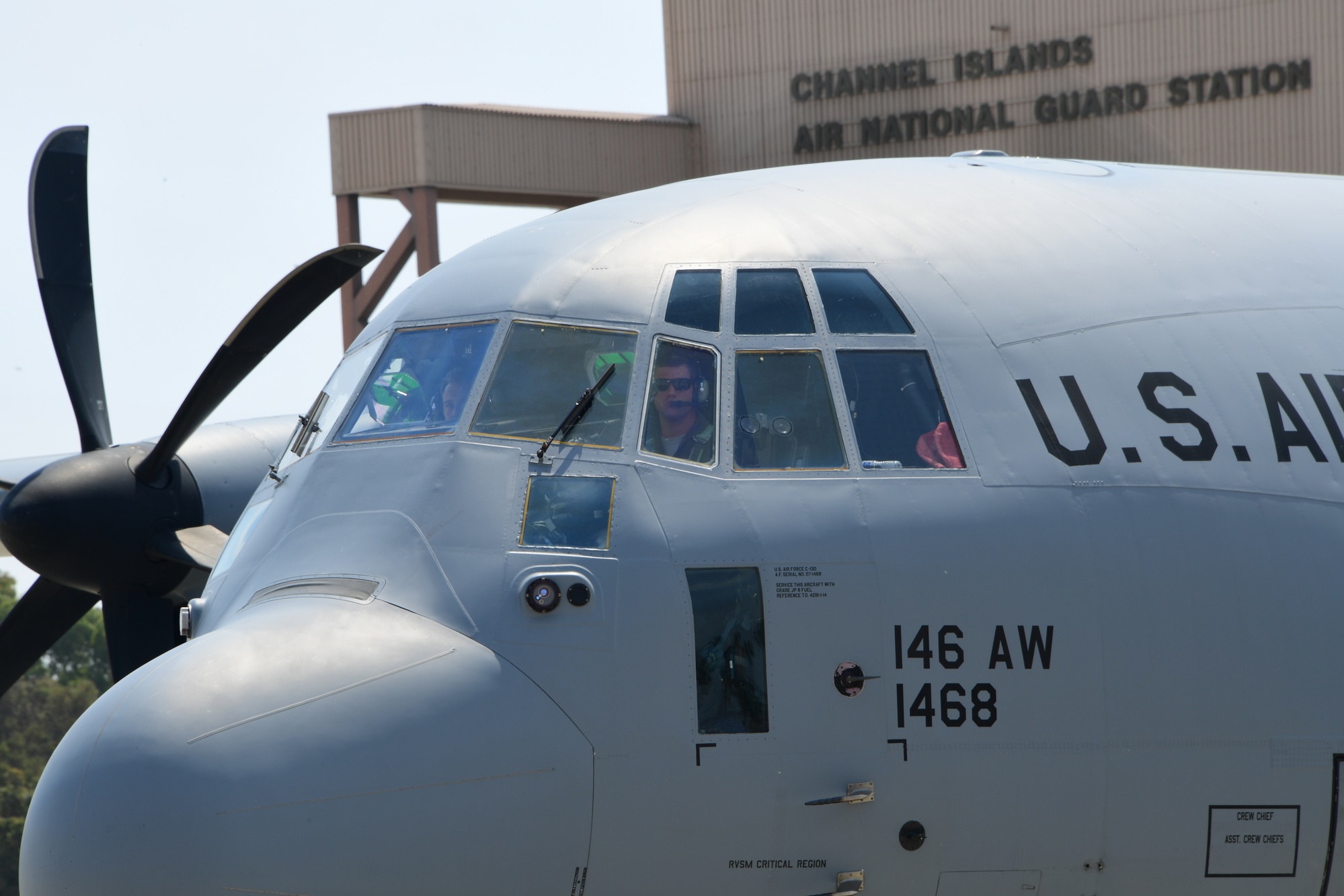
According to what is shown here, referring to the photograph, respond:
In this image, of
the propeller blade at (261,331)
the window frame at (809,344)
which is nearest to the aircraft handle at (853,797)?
the window frame at (809,344)

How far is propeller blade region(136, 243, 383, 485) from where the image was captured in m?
13.3

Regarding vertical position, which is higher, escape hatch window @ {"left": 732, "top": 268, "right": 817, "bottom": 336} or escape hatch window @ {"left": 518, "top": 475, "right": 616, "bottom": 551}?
escape hatch window @ {"left": 732, "top": 268, "right": 817, "bottom": 336}

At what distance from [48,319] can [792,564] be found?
11.1 meters

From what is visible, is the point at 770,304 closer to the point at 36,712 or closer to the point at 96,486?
the point at 96,486

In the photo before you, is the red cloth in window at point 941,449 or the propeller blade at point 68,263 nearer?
the red cloth in window at point 941,449

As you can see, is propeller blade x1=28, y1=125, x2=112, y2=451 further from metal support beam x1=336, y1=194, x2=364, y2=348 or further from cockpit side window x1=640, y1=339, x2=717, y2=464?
metal support beam x1=336, y1=194, x2=364, y2=348

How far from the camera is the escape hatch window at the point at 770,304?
8.41m

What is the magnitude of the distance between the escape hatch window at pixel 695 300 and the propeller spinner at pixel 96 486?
5.55 m

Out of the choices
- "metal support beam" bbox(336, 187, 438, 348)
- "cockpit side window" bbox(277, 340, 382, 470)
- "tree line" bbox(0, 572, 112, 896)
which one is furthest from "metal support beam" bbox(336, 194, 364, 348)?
"cockpit side window" bbox(277, 340, 382, 470)

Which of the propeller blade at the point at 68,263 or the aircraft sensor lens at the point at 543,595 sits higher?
the propeller blade at the point at 68,263

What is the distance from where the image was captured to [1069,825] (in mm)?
7957

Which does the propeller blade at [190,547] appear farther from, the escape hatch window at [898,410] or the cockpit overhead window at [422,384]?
the escape hatch window at [898,410]

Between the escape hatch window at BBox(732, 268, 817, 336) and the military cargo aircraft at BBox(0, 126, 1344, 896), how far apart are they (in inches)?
1.0

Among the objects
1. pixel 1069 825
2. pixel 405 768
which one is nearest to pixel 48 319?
pixel 405 768
